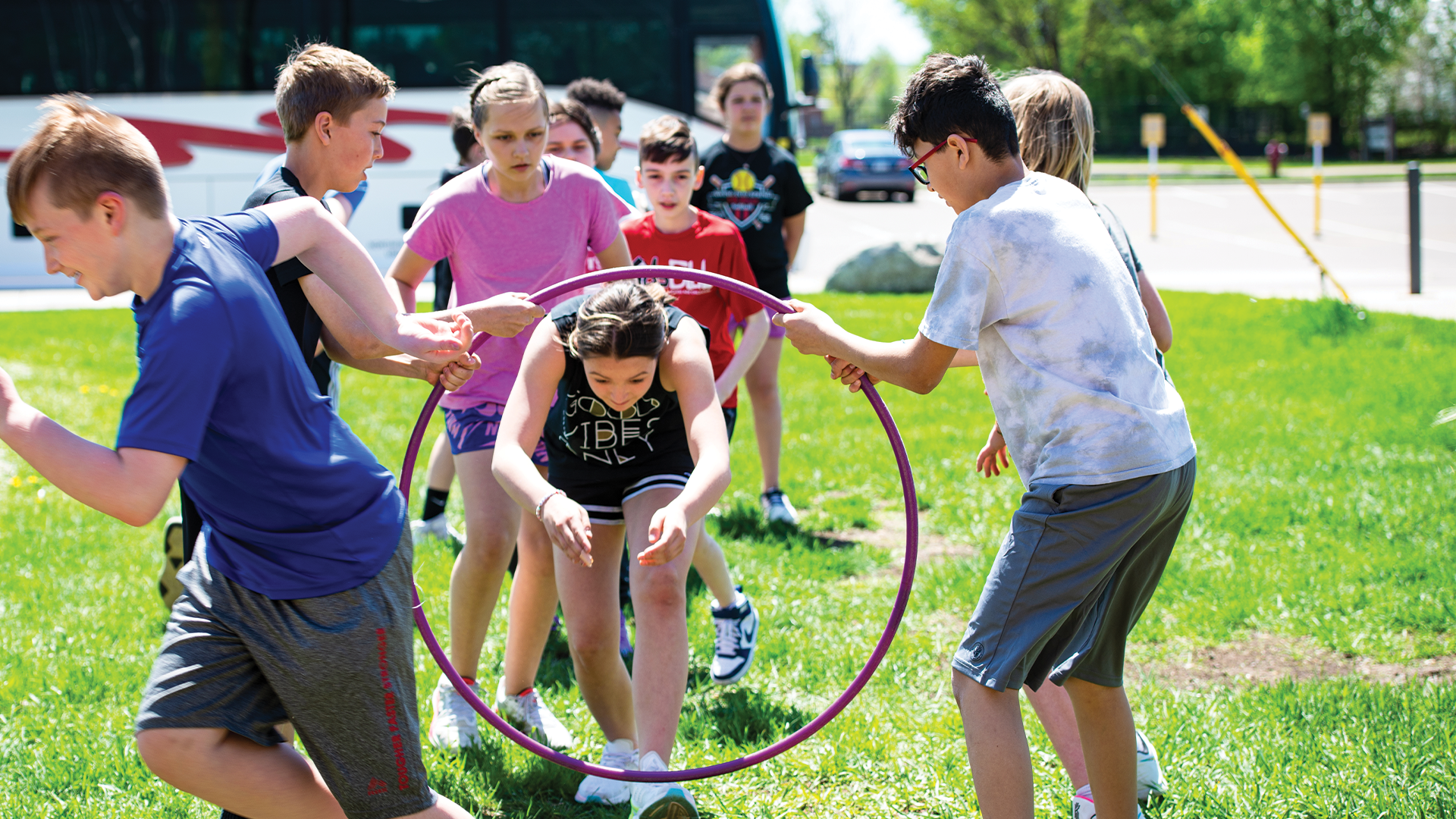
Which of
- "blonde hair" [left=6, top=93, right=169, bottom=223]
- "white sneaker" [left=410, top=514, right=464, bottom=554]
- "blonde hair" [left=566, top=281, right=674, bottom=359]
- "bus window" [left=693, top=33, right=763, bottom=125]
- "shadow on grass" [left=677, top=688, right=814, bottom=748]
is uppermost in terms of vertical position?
"bus window" [left=693, top=33, right=763, bottom=125]

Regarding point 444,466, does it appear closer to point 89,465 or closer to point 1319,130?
point 89,465

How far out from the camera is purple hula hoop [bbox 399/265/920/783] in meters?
3.18

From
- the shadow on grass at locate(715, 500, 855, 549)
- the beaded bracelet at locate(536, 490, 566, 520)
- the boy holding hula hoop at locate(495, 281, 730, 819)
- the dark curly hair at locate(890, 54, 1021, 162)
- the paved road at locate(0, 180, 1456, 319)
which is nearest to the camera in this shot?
the dark curly hair at locate(890, 54, 1021, 162)

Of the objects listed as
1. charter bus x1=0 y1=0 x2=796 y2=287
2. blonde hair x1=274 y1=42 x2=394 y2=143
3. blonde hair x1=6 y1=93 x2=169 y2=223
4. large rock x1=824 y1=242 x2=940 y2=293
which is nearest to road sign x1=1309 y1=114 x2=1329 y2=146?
large rock x1=824 y1=242 x2=940 y2=293

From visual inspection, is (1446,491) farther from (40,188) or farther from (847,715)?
(40,188)

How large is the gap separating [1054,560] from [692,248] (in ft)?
7.99

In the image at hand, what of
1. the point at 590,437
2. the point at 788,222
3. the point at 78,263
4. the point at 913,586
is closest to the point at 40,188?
the point at 78,263

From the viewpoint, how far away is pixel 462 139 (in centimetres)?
587

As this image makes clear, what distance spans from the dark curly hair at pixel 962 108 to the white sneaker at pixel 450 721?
2.36 meters

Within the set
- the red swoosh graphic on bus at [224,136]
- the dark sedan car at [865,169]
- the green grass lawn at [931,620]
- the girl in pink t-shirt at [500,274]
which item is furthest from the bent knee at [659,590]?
the dark sedan car at [865,169]

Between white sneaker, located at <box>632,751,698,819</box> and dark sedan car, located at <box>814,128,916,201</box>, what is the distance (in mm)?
27142

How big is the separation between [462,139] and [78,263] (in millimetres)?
3944

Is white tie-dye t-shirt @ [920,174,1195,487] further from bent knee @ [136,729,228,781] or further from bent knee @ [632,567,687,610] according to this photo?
bent knee @ [136,729,228,781]

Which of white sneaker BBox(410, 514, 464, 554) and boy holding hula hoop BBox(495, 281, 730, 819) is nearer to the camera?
boy holding hula hoop BBox(495, 281, 730, 819)
